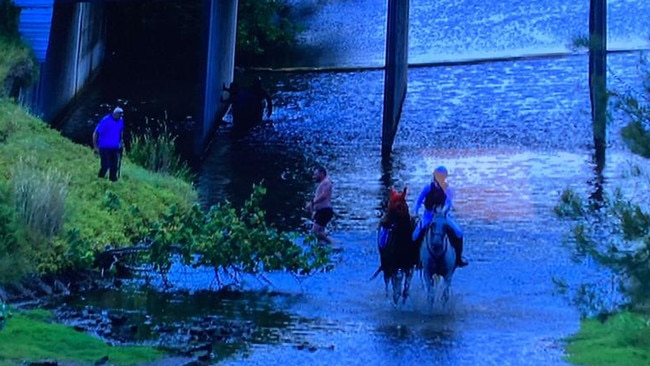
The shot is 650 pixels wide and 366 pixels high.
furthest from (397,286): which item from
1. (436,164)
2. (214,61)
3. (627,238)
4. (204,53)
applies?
(214,61)

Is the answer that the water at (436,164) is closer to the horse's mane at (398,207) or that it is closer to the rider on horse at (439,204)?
the rider on horse at (439,204)

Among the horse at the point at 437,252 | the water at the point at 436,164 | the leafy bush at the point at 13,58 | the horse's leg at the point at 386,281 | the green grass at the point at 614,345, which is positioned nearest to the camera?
the green grass at the point at 614,345

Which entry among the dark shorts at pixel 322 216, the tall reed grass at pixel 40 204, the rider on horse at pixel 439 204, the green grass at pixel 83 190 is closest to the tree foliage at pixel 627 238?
the rider on horse at pixel 439 204

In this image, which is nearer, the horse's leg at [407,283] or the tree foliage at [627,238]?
the tree foliage at [627,238]

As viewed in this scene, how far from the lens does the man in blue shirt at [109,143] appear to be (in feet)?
87.4

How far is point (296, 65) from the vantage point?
53.5 meters

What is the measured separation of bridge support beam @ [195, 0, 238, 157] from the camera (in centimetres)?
3756

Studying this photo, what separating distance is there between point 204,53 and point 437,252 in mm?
18746

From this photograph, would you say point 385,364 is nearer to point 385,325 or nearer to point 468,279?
point 385,325

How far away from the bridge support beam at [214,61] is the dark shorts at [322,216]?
36.7 feet

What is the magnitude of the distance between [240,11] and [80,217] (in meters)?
29.7

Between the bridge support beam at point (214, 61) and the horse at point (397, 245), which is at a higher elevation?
the bridge support beam at point (214, 61)

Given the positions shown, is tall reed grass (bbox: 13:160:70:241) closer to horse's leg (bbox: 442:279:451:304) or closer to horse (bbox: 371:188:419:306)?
horse (bbox: 371:188:419:306)

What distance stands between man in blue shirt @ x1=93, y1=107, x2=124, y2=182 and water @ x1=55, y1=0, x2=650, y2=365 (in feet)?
10.7
